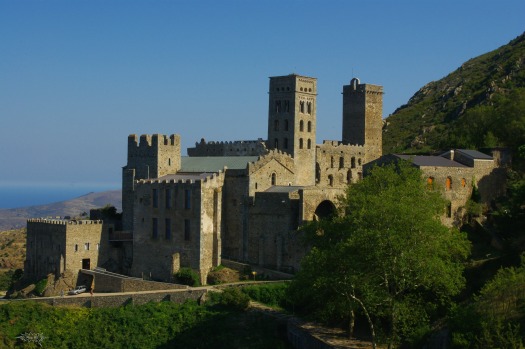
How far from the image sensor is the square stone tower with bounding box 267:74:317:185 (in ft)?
236

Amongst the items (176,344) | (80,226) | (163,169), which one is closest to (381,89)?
(163,169)

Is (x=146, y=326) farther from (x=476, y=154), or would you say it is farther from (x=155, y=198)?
(x=476, y=154)

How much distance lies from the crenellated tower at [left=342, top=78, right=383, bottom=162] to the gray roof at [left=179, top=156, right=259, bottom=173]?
24438mm

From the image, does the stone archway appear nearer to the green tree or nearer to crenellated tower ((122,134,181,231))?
the green tree

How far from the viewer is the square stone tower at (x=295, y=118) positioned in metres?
72.0

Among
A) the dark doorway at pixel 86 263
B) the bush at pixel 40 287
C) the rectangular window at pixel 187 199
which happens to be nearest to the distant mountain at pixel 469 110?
the rectangular window at pixel 187 199

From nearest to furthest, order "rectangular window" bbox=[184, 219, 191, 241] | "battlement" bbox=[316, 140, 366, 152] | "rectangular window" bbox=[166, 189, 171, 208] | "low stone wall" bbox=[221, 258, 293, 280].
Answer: "low stone wall" bbox=[221, 258, 293, 280], "rectangular window" bbox=[184, 219, 191, 241], "rectangular window" bbox=[166, 189, 171, 208], "battlement" bbox=[316, 140, 366, 152]

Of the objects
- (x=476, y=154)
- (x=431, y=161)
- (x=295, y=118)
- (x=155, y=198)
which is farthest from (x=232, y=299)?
(x=295, y=118)

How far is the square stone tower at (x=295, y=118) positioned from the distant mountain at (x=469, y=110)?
444 inches

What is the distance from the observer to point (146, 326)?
5006 cm

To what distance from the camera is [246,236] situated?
193 ft

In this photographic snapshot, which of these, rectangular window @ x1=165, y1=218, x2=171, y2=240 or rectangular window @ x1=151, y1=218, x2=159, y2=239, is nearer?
rectangular window @ x1=165, y1=218, x2=171, y2=240

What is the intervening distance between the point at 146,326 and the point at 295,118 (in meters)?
28.8

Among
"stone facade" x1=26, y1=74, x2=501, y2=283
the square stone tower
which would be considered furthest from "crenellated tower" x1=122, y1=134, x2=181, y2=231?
the square stone tower
